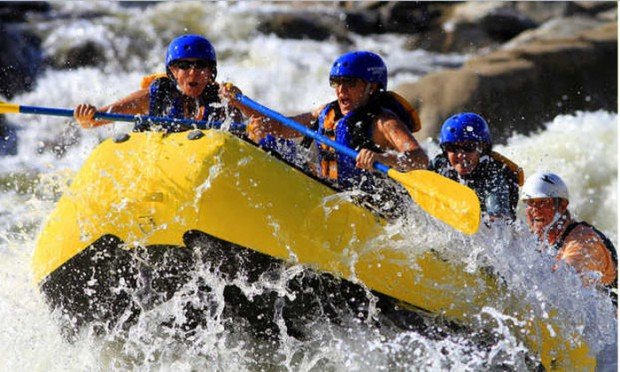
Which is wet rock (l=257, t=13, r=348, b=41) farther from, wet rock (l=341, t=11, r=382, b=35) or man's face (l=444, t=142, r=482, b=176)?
man's face (l=444, t=142, r=482, b=176)

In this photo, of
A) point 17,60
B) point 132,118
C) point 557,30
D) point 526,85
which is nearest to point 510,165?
point 132,118

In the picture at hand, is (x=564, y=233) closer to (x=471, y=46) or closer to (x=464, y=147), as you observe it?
(x=464, y=147)

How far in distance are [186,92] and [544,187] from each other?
6.50ft

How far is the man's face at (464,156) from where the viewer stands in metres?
5.46

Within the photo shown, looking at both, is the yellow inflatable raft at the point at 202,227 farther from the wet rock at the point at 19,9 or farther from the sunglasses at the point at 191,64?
the wet rock at the point at 19,9

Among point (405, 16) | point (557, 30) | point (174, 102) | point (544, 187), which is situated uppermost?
point (174, 102)

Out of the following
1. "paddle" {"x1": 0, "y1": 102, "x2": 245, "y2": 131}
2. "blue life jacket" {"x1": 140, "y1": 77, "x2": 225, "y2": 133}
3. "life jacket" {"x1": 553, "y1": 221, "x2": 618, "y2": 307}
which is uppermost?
"paddle" {"x1": 0, "y1": 102, "x2": 245, "y2": 131}

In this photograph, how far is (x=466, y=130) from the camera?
5.43 m

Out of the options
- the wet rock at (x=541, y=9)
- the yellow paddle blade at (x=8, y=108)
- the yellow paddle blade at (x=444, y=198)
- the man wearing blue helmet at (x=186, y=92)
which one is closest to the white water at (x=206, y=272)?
the yellow paddle blade at (x=444, y=198)

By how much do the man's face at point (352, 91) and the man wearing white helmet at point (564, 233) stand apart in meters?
Result: 1.21

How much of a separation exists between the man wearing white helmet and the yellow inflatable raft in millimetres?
1007

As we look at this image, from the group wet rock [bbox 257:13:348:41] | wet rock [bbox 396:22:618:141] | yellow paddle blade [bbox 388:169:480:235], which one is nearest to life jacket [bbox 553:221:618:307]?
yellow paddle blade [bbox 388:169:480:235]

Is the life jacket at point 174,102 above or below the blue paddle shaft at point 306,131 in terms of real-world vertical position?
below

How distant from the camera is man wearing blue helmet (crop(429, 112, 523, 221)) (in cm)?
541
